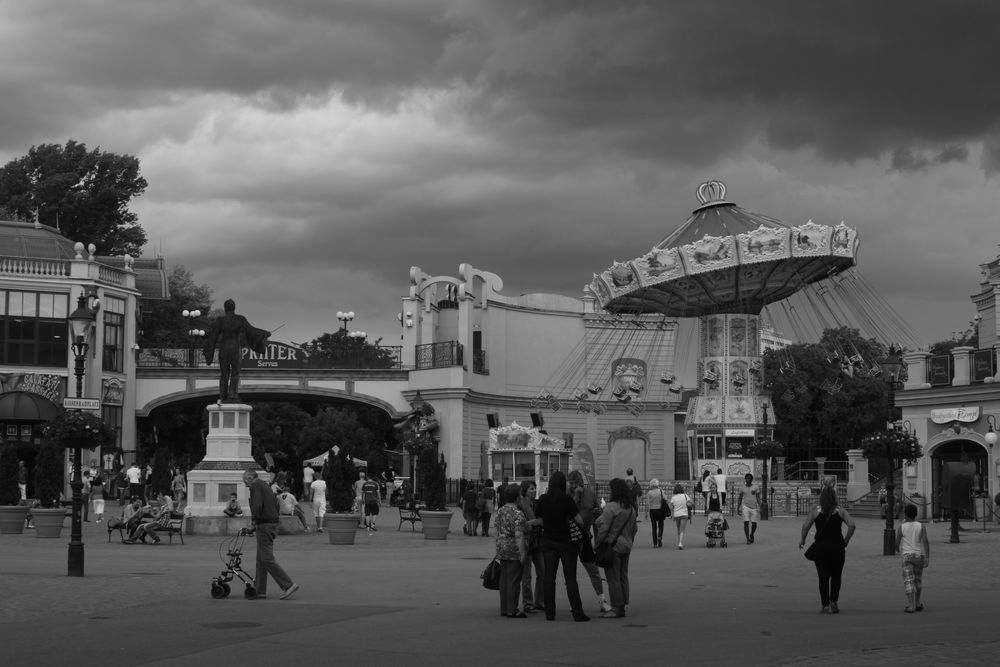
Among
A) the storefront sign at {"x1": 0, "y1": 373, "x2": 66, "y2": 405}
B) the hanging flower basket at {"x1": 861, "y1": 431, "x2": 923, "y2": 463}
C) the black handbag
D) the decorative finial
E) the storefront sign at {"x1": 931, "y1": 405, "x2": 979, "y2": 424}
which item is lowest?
the black handbag

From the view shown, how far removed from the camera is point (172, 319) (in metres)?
73.9

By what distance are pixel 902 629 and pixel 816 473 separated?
50.8m

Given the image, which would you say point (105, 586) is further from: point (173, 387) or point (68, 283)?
point (173, 387)

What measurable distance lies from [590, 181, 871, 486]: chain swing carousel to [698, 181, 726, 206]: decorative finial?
5 centimetres

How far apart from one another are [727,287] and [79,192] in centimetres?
3762

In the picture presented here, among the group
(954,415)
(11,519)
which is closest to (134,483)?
(11,519)

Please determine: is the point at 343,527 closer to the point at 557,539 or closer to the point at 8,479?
the point at 8,479

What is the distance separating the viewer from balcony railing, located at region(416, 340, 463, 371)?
2352 inches

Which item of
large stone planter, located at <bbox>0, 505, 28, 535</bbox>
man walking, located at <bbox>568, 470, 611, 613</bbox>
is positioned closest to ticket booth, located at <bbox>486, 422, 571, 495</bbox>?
large stone planter, located at <bbox>0, 505, 28, 535</bbox>

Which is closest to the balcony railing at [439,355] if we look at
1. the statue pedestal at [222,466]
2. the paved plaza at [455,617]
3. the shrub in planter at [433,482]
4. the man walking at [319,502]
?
the man walking at [319,502]

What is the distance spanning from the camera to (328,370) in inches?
2344

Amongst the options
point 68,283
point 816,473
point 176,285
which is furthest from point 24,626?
point 176,285

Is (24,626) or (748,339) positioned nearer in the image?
(24,626)

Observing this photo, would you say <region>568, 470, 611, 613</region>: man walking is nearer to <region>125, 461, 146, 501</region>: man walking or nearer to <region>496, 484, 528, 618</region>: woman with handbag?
<region>496, 484, 528, 618</region>: woman with handbag
